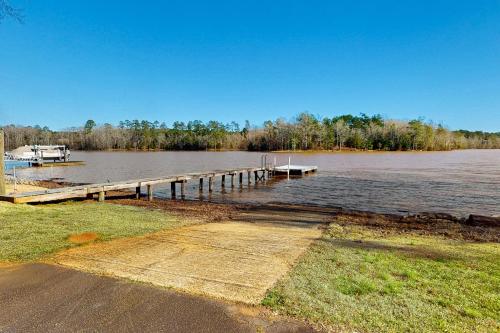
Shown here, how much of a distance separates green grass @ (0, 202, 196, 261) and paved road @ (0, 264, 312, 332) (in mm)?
1522

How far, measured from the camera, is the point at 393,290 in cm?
521

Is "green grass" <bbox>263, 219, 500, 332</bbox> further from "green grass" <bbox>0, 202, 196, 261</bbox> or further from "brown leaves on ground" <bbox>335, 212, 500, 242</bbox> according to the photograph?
"green grass" <bbox>0, 202, 196, 261</bbox>

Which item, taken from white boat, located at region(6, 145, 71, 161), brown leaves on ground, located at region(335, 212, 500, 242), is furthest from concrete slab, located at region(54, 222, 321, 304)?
white boat, located at region(6, 145, 71, 161)

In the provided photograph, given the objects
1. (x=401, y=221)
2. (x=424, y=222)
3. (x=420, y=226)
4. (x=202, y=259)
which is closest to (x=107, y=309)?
(x=202, y=259)

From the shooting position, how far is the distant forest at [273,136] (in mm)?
109875

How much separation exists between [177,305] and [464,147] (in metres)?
175

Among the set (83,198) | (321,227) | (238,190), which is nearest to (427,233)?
(321,227)

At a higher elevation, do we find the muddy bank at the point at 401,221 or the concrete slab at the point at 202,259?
the concrete slab at the point at 202,259

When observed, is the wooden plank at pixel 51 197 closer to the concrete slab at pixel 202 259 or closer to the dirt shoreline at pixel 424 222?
the dirt shoreline at pixel 424 222

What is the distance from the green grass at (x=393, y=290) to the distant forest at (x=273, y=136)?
100560 millimetres

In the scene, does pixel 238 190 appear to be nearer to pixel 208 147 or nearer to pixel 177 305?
pixel 177 305

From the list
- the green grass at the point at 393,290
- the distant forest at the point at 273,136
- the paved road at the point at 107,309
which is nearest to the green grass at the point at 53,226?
the paved road at the point at 107,309

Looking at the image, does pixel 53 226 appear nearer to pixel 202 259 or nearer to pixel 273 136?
pixel 202 259

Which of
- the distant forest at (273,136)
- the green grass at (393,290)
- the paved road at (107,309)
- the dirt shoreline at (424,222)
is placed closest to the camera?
the paved road at (107,309)
